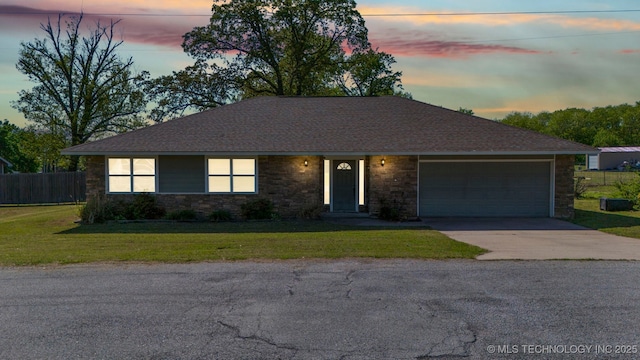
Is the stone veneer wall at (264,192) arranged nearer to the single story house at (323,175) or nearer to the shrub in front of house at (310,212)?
the single story house at (323,175)

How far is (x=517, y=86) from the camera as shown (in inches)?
1219

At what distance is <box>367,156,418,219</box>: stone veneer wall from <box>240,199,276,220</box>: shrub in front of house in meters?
3.90

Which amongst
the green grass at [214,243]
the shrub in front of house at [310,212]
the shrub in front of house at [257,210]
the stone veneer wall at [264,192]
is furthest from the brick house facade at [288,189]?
the green grass at [214,243]

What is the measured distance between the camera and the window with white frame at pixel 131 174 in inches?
708

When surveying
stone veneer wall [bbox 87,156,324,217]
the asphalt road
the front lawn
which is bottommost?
the asphalt road

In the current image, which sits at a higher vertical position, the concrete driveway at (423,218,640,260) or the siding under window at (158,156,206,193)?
the siding under window at (158,156,206,193)

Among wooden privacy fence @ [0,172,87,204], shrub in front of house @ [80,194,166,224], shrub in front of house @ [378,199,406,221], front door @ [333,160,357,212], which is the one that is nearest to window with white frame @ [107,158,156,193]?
shrub in front of house @ [80,194,166,224]

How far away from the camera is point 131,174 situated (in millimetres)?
17984

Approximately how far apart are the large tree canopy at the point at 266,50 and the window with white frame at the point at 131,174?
60.4 feet

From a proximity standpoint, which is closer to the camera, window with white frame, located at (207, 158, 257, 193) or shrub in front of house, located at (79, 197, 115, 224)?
shrub in front of house, located at (79, 197, 115, 224)

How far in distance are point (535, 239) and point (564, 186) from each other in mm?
5819

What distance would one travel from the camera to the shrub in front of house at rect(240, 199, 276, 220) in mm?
17672

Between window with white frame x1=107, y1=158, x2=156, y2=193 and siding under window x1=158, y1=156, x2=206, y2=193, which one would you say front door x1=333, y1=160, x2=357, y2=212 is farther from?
window with white frame x1=107, y1=158, x2=156, y2=193

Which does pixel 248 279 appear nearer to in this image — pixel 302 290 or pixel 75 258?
pixel 302 290
